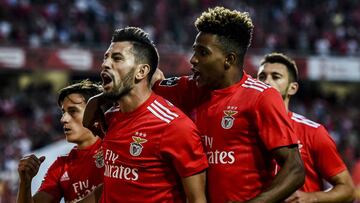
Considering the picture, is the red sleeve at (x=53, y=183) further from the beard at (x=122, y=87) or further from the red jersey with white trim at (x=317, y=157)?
the red jersey with white trim at (x=317, y=157)

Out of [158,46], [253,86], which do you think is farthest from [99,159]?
[158,46]

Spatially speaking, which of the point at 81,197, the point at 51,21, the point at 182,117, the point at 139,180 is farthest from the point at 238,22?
the point at 51,21

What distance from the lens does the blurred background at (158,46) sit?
21.0 m

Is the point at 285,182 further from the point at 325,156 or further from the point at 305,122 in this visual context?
the point at 305,122

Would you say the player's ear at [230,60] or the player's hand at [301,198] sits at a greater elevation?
the player's ear at [230,60]

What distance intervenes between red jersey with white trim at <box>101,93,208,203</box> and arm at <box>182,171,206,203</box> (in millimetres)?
33

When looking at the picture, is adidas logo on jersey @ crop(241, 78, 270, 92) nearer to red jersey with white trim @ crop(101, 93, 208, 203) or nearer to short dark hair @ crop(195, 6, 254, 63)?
short dark hair @ crop(195, 6, 254, 63)

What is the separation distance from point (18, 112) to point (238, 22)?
16.8 metres

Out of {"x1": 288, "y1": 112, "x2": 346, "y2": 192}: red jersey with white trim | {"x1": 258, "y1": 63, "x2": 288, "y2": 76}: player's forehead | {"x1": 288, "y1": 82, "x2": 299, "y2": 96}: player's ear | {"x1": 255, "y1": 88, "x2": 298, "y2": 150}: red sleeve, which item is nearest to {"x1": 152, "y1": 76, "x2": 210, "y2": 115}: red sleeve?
{"x1": 255, "y1": 88, "x2": 298, "y2": 150}: red sleeve

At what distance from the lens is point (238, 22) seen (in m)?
4.37

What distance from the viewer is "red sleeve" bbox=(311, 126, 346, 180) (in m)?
5.29

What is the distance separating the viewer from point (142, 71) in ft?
14.6

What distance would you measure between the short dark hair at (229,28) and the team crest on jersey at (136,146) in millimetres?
702

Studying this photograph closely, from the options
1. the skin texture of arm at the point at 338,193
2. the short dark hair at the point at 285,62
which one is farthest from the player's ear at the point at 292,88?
the skin texture of arm at the point at 338,193
